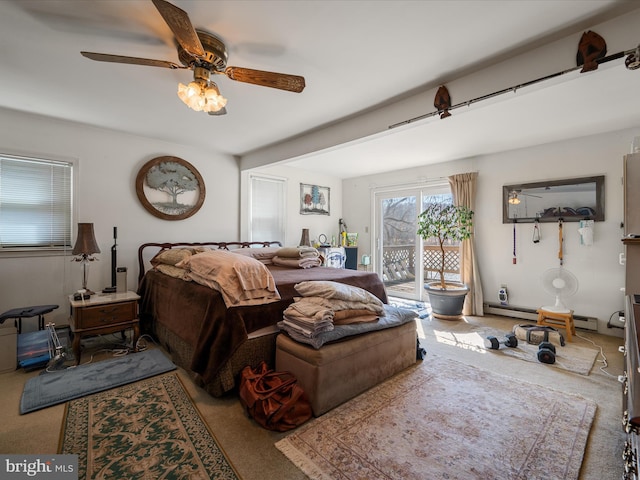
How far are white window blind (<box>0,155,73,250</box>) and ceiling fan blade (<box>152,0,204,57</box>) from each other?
272cm

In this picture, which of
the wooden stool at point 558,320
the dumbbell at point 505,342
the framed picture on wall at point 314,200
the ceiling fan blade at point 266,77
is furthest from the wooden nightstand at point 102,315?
the wooden stool at point 558,320

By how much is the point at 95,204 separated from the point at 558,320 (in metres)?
5.91

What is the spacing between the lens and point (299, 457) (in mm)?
1540

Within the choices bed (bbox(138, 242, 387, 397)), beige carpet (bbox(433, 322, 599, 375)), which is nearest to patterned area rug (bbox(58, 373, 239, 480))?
bed (bbox(138, 242, 387, 397))

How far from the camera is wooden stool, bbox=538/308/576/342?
3429 millimetres

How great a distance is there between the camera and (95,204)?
350 centimetres

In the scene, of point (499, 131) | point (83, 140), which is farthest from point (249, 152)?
point (499, 131)

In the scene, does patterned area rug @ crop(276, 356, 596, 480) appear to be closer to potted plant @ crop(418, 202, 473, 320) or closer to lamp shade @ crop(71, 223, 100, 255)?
potted plant @ crop(418, 202, 473, 320)

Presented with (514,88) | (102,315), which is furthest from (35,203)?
(514,88)

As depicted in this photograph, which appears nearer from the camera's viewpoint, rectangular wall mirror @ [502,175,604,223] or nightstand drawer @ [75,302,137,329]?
nightstand drawer @ [75,302,137,329]

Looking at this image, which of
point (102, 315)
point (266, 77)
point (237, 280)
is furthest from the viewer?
point (102, 315)

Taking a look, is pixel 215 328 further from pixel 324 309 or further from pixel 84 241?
pixel 84 241

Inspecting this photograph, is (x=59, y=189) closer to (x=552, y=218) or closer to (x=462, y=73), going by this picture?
(x=462, y=73)

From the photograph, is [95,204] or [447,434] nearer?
[447,434]
